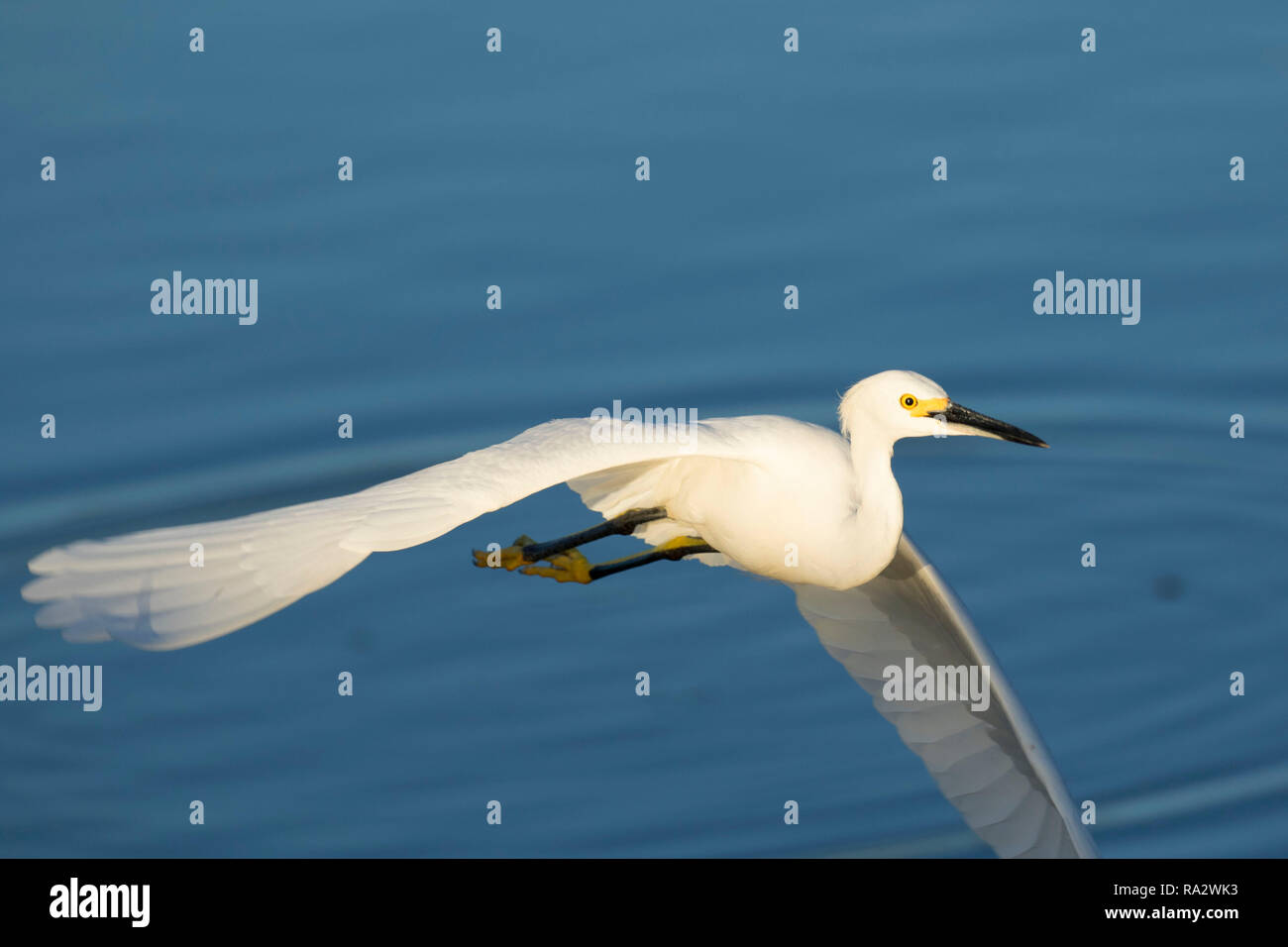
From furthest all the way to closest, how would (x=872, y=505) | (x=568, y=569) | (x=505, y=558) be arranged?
(x=568, y=569) → (x=505, y=558) → (x=872, y=505)

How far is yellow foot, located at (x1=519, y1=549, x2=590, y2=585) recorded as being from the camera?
34.2 ft

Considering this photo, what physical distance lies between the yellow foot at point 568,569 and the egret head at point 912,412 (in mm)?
2164

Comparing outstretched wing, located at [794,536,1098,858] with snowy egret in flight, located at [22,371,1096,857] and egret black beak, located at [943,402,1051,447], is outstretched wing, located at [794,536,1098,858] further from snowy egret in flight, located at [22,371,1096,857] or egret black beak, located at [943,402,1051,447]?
egret black beak, located at [943,402,1051,447]

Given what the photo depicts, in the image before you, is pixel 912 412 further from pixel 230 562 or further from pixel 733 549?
pixel 230 562

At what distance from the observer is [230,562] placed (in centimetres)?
704

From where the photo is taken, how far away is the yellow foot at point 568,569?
10.4 metres

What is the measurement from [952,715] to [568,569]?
2.37 m

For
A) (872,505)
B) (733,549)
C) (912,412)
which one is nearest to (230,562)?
(733,549)

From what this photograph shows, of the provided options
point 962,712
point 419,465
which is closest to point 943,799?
point 962,712

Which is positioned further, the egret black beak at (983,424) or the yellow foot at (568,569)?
the yellow foot at (568,569)

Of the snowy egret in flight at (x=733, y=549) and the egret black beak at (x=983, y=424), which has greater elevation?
the egret black beak at (x=983, y=424)

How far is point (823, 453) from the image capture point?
886 cm

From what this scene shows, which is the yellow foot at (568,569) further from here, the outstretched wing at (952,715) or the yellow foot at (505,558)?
the outstretched wing at (952,715)

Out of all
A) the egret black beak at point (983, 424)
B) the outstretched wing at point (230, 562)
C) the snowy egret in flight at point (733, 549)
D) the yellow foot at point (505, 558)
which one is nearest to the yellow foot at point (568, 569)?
the snowy egret in flight at point (733, 549)
